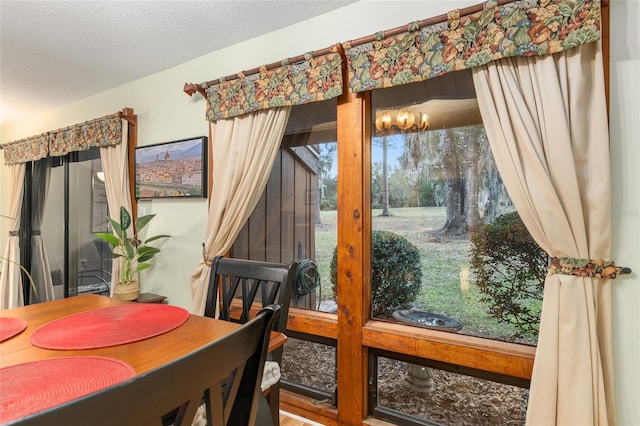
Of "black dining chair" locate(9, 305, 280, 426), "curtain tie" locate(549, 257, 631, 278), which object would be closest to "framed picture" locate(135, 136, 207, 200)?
"black dining chair" locate(9, 305, 280, 426)

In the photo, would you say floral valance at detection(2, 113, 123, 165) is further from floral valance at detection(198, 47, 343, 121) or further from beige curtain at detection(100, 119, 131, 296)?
floral valance at detection(198, 47, 343, 121)

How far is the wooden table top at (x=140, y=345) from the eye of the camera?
0.96 meters

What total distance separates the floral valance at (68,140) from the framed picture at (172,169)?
1.16ft

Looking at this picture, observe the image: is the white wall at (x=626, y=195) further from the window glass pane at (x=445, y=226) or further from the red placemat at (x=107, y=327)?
the red placemat at (x=107, y=327)

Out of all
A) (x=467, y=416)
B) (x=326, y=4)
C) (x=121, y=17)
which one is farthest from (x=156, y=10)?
(x=467, y=416)

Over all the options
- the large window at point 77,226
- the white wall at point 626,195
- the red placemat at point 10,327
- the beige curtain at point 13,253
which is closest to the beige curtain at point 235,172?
the red placemat at point 10,327

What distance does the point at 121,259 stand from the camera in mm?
2820

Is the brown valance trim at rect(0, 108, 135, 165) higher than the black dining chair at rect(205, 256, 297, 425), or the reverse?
the brown valance trim at rect(0, 108, 135, 165)

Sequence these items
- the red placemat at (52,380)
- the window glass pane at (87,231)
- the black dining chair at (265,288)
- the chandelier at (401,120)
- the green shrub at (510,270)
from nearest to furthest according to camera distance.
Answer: the red placemat at (52,380) → the black dining chair at (265,288) → the green shrub at (510,270) → the chandelier at (401,120) → the window glass pane at (87,231)

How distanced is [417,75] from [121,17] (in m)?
1.84

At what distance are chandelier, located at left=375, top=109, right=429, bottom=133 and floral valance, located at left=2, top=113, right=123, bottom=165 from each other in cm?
239

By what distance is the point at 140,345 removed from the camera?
41.9 inches

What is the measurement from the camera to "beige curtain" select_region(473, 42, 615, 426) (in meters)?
1.27

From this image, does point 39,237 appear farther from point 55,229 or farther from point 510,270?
point 510,270
